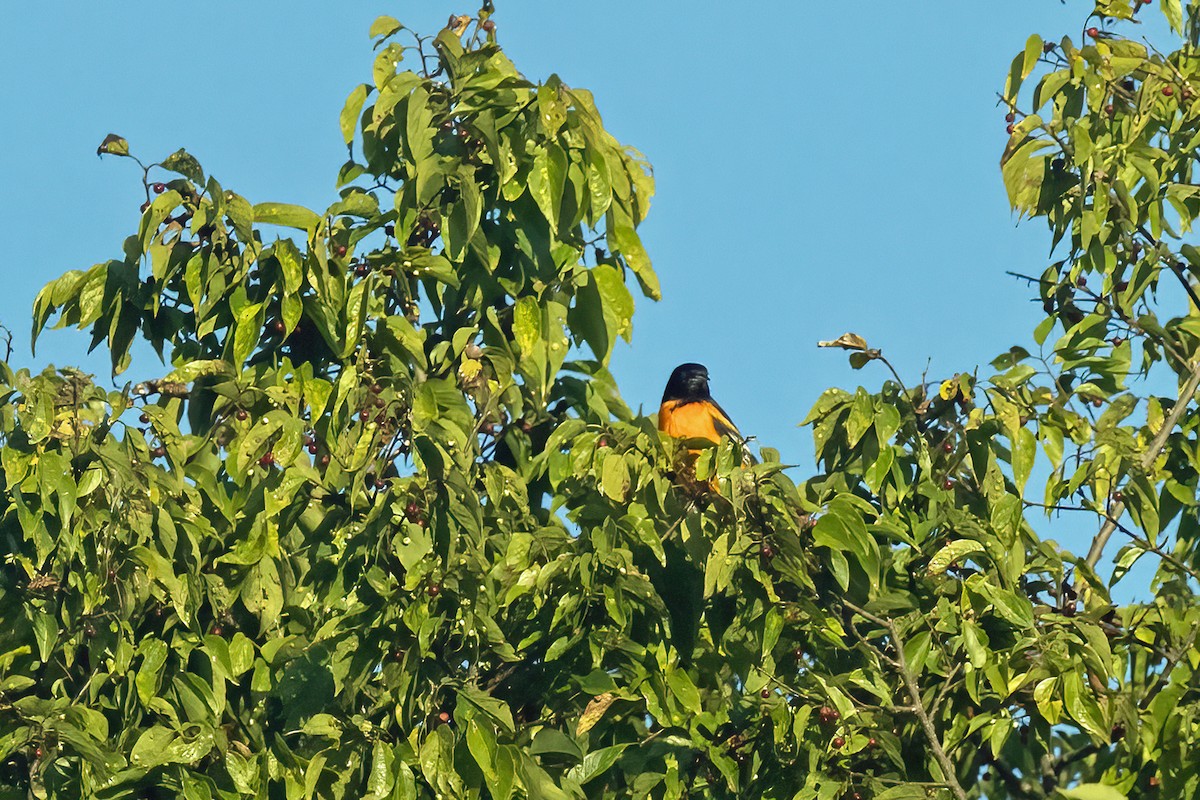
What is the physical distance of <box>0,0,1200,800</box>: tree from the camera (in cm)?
410

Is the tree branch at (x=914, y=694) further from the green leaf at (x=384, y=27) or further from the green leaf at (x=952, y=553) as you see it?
the green leaf at (x=384, y=27)

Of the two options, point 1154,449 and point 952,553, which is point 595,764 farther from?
point 1154,449

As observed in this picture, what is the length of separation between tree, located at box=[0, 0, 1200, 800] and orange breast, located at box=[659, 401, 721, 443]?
414cm

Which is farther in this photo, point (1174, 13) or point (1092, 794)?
point (1174, 13)

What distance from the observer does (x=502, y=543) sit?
4.59 meters

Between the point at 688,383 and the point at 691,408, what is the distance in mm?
461

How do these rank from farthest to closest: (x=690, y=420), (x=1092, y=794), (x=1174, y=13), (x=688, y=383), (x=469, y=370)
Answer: (x=688, y=383), (x=690, y=420), (x=1174, y=13), (x=469, y=370), (x=1092, y=794)

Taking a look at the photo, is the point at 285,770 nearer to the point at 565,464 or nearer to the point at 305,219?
the point at 565,464

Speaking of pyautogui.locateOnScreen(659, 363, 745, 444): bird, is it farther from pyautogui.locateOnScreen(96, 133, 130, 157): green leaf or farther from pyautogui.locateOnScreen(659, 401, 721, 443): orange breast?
pyautogui.locateOnScreen(96, 133, 130, 157): green leaf

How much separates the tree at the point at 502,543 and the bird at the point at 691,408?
4.14m

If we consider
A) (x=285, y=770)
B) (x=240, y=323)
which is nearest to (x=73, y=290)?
(x=240, y=323)

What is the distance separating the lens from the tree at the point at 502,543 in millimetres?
4102

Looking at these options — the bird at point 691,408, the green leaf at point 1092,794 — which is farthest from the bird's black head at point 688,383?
the green leaf at point 1092,794

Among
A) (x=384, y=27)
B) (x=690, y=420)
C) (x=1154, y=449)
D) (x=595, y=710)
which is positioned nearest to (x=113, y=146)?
(x=384, y=27)
